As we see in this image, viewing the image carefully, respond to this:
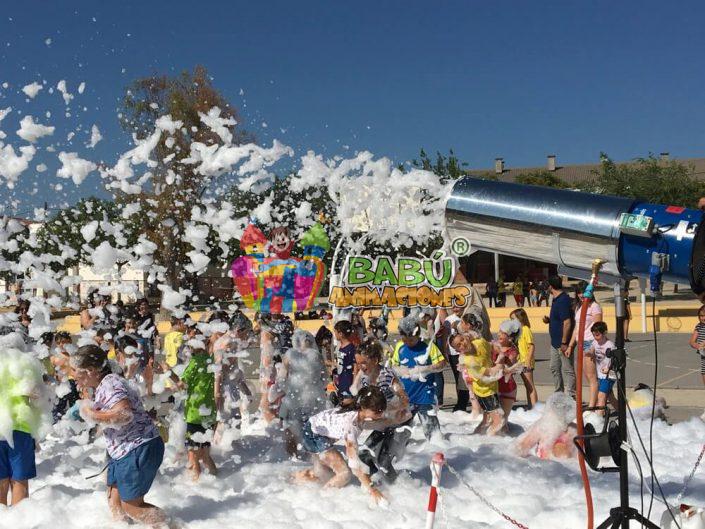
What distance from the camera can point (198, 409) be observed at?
689 cm

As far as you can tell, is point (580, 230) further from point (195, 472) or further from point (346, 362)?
point (346, 362)

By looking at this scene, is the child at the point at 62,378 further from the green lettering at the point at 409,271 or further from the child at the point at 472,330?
the green lettering at the point at 409,271

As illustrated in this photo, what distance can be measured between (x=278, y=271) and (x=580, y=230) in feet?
34.7

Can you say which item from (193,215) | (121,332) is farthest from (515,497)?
(121,332)

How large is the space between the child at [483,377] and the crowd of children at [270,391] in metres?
0.01

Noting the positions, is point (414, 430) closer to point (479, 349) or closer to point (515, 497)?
point (479, 349)

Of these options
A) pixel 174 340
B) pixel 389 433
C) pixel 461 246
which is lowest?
pixel 389 433

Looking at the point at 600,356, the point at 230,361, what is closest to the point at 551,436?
the point at 600,356

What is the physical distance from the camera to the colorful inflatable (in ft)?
45.2

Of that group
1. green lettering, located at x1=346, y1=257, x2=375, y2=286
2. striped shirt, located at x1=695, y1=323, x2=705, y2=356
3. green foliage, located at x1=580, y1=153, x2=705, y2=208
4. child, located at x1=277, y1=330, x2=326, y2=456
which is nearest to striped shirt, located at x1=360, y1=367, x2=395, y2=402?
child, located at x1=277, y1=330, x2=326, y2=456

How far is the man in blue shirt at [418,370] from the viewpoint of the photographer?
321 inches

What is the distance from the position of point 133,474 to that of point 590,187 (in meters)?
32.8

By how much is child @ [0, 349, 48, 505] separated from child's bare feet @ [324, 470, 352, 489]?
2.29 m

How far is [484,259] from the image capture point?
49.0m
